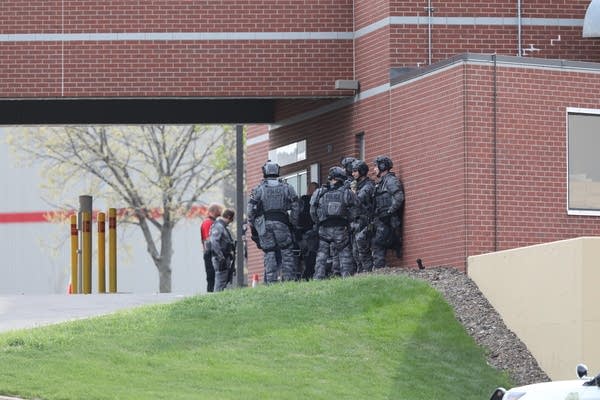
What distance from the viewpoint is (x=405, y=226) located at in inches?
1062

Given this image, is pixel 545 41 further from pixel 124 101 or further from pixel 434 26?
pixel 124 101

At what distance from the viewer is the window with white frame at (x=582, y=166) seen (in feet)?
85.7

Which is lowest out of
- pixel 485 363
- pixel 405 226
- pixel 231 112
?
pixel 485 363

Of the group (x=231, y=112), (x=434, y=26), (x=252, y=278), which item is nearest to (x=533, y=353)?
(x=434, y=26)

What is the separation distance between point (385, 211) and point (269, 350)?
6.37 meters

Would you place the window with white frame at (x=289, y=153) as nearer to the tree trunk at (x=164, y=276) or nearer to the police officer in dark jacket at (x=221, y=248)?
the police officer in dark jacket at (x=221, y=248)

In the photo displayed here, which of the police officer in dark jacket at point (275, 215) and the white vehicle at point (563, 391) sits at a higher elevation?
the police officer in dark jacket at point (275, 215)

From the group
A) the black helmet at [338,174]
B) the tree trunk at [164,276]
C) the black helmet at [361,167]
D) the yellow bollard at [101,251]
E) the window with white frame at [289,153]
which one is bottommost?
the tree trunk at [164,276]

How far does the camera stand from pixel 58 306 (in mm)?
26594

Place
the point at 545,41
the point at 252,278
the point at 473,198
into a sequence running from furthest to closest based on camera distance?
the point at 252,278, the point at 545,41, the point at 473,198

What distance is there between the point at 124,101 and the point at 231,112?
78.5 inches

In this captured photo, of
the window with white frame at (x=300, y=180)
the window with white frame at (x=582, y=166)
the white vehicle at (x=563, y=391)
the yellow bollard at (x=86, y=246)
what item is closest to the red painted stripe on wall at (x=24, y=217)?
the yellow bollard at (x=86, y=246)

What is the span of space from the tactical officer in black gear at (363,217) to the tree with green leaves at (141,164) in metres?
24.8

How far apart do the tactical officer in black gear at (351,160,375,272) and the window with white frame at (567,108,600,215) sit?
2984mm
